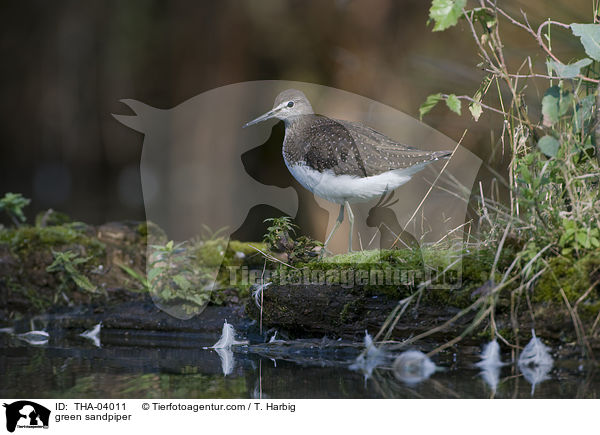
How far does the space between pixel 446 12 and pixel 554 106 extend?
753 millimetres

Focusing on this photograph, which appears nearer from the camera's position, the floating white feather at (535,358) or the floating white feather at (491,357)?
the floating white feather at (535,358)

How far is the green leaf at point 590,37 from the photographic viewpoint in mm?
3543

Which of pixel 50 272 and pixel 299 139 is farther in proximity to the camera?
pixel 50 272

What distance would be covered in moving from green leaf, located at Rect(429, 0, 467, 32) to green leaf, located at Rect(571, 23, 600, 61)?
66 centimetres

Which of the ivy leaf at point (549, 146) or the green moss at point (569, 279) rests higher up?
the ivy leaf at point (549, 146)

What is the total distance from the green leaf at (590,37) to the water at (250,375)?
162cm

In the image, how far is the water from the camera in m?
2.93

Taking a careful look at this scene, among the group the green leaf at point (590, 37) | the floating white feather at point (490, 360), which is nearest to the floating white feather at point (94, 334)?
the floating white feather at point (490, 360)

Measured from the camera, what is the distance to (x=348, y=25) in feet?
27.2

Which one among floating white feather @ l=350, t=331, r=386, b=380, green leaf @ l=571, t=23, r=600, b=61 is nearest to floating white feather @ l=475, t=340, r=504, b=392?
floating white feather @ l=350, t=331, r=386, b=380

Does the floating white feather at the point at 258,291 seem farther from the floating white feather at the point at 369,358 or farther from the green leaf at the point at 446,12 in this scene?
the green leaf at the point at 446,12

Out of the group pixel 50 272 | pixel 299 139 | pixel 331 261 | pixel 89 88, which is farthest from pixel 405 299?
pixel 89 88

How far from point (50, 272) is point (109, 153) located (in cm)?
563
